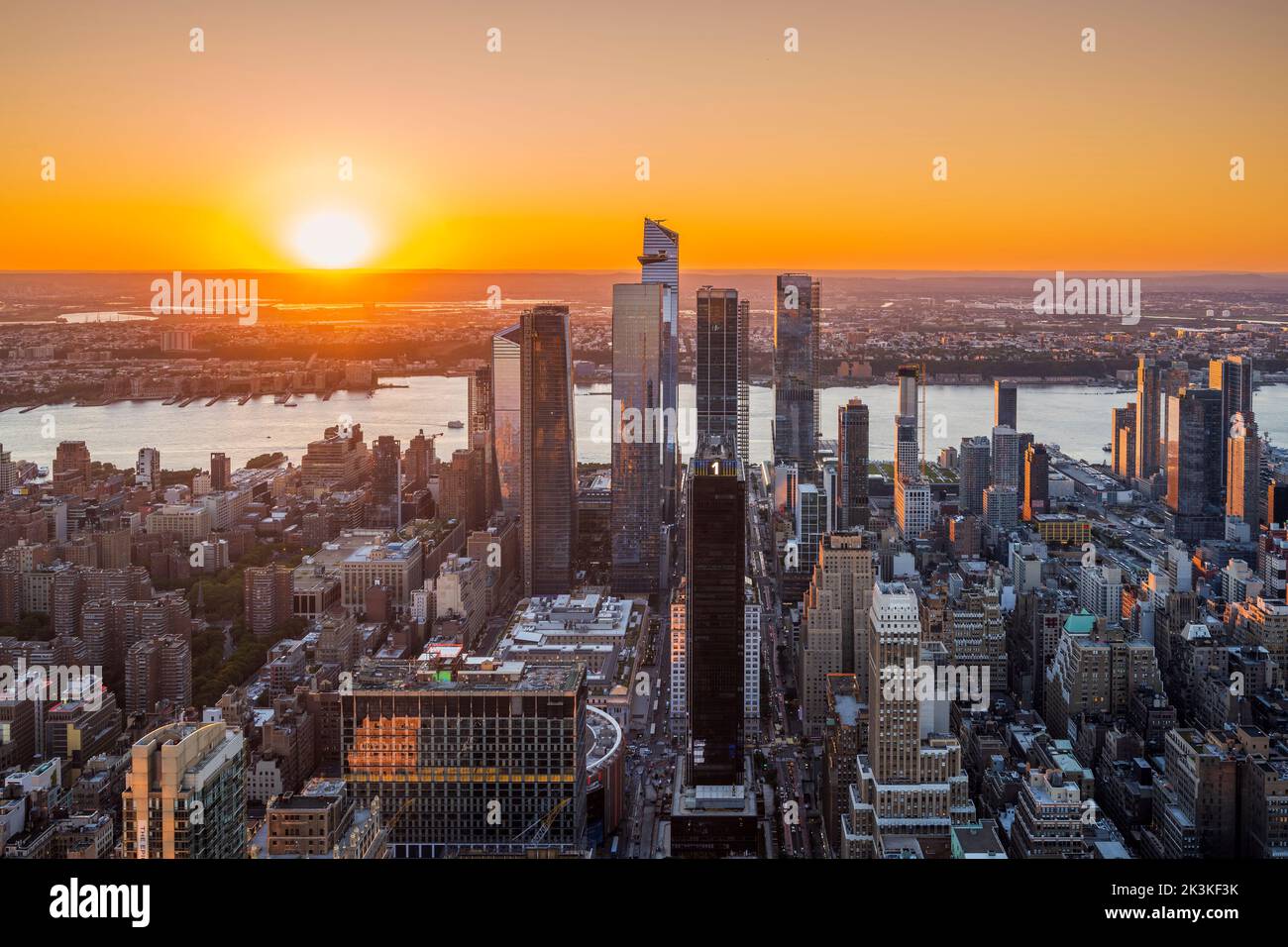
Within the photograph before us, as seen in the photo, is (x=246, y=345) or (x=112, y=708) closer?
(x=112, y=708)

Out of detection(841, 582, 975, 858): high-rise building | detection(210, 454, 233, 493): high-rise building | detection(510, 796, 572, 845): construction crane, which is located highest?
detection(210, 454, 233, 493): high-rise building

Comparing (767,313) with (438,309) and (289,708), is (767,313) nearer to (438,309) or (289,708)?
(438,309)

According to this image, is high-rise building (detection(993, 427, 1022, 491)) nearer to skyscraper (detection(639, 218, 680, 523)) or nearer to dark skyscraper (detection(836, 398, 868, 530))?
dark skyscraper (detection(836, 398, 868, 530))

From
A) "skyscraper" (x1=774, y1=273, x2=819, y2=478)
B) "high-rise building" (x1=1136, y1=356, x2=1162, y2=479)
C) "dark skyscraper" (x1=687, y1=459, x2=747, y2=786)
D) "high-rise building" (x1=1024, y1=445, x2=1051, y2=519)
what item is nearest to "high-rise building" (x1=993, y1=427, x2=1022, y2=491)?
"high-rise building" (x1=1024, y1=445, x2=1051, y2=519)

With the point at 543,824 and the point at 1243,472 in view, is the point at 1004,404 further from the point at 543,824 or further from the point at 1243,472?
the point at 543,824

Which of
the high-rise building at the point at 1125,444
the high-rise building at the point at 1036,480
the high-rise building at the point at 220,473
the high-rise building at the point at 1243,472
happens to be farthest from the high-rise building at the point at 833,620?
the high-rise building at the point at 220,473

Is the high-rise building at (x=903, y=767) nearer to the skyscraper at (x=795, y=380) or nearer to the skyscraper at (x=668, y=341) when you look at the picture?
the skyscraper at (x=668, y=341)
